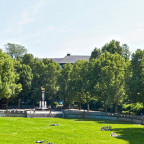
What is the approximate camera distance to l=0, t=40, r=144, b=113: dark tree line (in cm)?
5256

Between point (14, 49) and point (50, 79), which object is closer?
point (50, 79)

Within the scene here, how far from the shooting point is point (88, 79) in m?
64.8

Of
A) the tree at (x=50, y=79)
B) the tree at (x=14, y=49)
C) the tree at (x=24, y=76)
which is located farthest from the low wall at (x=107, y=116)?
the tree at (x=14, y=49)

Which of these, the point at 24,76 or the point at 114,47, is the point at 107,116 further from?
the point at 24,76

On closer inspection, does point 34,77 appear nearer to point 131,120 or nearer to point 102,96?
point 102,96

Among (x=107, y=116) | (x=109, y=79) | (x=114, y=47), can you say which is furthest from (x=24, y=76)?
(x=107, y=116)

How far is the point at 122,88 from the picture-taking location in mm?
56344

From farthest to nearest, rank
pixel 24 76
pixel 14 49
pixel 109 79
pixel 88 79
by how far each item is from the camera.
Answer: pixel 14 49 → pixel 24 76 → pixel 88 79 → pixel 109 79

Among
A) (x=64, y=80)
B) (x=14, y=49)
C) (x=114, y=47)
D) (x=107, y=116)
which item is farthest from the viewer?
(x=14, y=49)

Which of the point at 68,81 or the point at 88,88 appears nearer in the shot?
the point at 88,88

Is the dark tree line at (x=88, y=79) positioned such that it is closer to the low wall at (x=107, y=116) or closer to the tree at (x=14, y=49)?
the low wall at (x=107, y=116)

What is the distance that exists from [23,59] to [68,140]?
64.9 m

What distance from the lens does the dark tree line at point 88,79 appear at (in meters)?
52.6

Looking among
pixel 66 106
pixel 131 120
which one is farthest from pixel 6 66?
pixel 131 120
